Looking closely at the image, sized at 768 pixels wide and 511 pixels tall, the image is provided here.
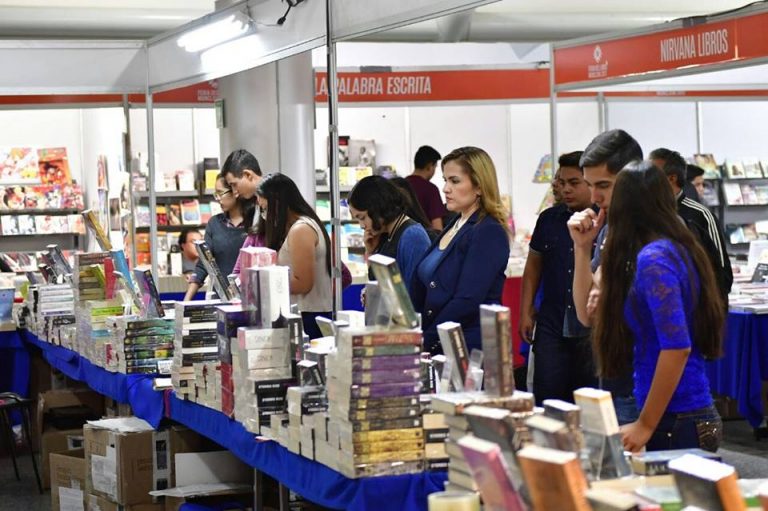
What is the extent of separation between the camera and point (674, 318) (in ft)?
9.32

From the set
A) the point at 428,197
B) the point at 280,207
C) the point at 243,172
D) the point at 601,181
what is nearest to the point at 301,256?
the point at 280,207

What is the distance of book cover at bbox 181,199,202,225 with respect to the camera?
11891 millimetres

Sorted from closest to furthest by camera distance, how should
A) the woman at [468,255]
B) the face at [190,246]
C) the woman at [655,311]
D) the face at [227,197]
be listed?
the woman at [655,311]
the woman at [468,255]
the face at [227,197]
the face at [190,246]

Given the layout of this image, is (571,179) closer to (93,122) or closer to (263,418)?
(263,418)

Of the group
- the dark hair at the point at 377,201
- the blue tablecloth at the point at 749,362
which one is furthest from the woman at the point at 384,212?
the blue tablecloth at the point at 749,362

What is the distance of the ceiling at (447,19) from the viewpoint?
34.9 feet

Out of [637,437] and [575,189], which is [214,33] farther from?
[637,437]

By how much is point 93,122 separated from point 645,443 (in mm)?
10445

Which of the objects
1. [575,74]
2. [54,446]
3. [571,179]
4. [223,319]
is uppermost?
[575,74]

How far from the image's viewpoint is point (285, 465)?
11.2 feet

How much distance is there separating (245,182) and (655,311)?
11.6 ft

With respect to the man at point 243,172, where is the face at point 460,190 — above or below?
below

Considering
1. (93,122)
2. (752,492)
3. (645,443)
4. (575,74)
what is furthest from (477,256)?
(93,122)

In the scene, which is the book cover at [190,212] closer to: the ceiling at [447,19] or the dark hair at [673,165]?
the ceiling at [447,19]
